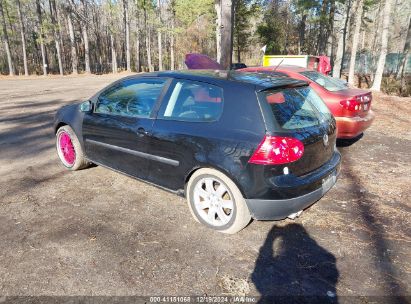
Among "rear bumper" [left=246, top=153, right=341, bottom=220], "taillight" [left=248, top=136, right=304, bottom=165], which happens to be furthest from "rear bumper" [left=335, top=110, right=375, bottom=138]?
"taillight" [left=248, top=136, right=304, bottom=165]

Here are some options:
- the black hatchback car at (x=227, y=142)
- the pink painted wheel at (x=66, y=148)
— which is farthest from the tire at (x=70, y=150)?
the black hatchback car at (x=227, y=142)

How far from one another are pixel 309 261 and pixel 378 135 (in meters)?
5.58

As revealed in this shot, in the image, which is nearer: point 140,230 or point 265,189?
point 265,189

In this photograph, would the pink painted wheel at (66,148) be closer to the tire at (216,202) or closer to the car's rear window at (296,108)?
the tire at (216,202)

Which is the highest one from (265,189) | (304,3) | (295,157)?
(304,3)

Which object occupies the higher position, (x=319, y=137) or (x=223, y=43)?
(x=223, y=43)

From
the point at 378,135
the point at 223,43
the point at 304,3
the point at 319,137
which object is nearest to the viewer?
the point at 319,137

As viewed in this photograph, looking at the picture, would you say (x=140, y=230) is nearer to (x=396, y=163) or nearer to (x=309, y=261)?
(x=309, y=261)

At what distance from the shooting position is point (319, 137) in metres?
3.29

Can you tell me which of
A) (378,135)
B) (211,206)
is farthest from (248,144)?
(378,135)

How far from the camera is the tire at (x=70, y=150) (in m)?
4.80

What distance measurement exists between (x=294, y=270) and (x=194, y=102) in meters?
1.92

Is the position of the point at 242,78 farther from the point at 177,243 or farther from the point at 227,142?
the point at 177,243

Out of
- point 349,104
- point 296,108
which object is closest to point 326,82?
point 349,104
